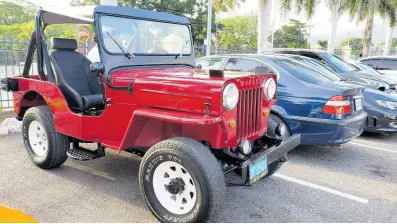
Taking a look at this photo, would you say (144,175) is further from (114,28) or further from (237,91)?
(114,28)

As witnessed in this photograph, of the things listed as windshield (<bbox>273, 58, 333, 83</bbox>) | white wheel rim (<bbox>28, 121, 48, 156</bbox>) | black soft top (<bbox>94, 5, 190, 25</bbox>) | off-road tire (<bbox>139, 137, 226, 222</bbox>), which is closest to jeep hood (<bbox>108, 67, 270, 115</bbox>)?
off-road tire (<bbox>139, 137, 226, 222</bbox>)

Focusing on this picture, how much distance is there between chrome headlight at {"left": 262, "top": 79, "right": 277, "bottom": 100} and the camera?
3344mm

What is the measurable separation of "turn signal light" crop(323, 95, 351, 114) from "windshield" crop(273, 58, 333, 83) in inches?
18.7

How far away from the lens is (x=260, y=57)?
5.43 m

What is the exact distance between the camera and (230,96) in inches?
108

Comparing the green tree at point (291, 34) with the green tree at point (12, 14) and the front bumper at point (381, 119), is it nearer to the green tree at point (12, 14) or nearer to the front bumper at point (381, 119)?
the green tree at point (12, 14)

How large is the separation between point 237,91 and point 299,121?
218 cm

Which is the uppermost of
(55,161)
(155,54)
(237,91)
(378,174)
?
(155,54)

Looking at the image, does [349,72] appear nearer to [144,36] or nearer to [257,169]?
[144,36]

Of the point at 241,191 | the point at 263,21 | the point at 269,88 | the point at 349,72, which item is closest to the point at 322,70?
the point at 349,72

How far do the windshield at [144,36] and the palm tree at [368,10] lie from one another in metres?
16.7

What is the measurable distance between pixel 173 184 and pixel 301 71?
9.97ft

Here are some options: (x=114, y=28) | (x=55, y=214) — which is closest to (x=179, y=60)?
(x=114, y=28)

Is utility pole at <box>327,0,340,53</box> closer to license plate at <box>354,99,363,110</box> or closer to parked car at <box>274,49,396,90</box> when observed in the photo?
parked car at <box>274,49,396,90</box>
